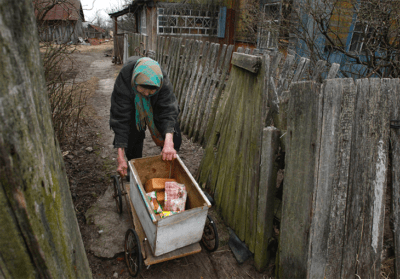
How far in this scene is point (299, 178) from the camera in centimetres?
195

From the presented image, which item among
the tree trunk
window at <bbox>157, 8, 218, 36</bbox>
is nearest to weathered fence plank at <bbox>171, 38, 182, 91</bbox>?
the tree trunk

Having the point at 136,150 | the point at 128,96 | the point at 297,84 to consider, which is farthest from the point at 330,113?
the point at 136,150

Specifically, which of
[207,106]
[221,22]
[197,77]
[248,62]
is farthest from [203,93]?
[221,22]

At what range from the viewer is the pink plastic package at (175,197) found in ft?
8.45

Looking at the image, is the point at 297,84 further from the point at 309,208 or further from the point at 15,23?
the point at 15,23

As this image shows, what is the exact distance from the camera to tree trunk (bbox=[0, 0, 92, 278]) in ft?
1.90

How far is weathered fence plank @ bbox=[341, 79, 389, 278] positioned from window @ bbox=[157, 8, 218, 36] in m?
11.9

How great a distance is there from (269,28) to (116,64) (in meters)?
11.4

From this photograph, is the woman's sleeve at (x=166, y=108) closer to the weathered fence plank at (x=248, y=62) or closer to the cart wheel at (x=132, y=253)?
the weathered fence plank at (x=248, y=62)

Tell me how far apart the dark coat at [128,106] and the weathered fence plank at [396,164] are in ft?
6.58

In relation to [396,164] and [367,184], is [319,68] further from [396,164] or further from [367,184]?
[367,184]

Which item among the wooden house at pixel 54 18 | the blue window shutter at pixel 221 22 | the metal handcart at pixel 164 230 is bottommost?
the metal handcart at pixel 164 230

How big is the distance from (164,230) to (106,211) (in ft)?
4.39

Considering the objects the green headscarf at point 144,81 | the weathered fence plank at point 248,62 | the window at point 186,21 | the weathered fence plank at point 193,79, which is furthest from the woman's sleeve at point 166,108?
the window at point 186,21
